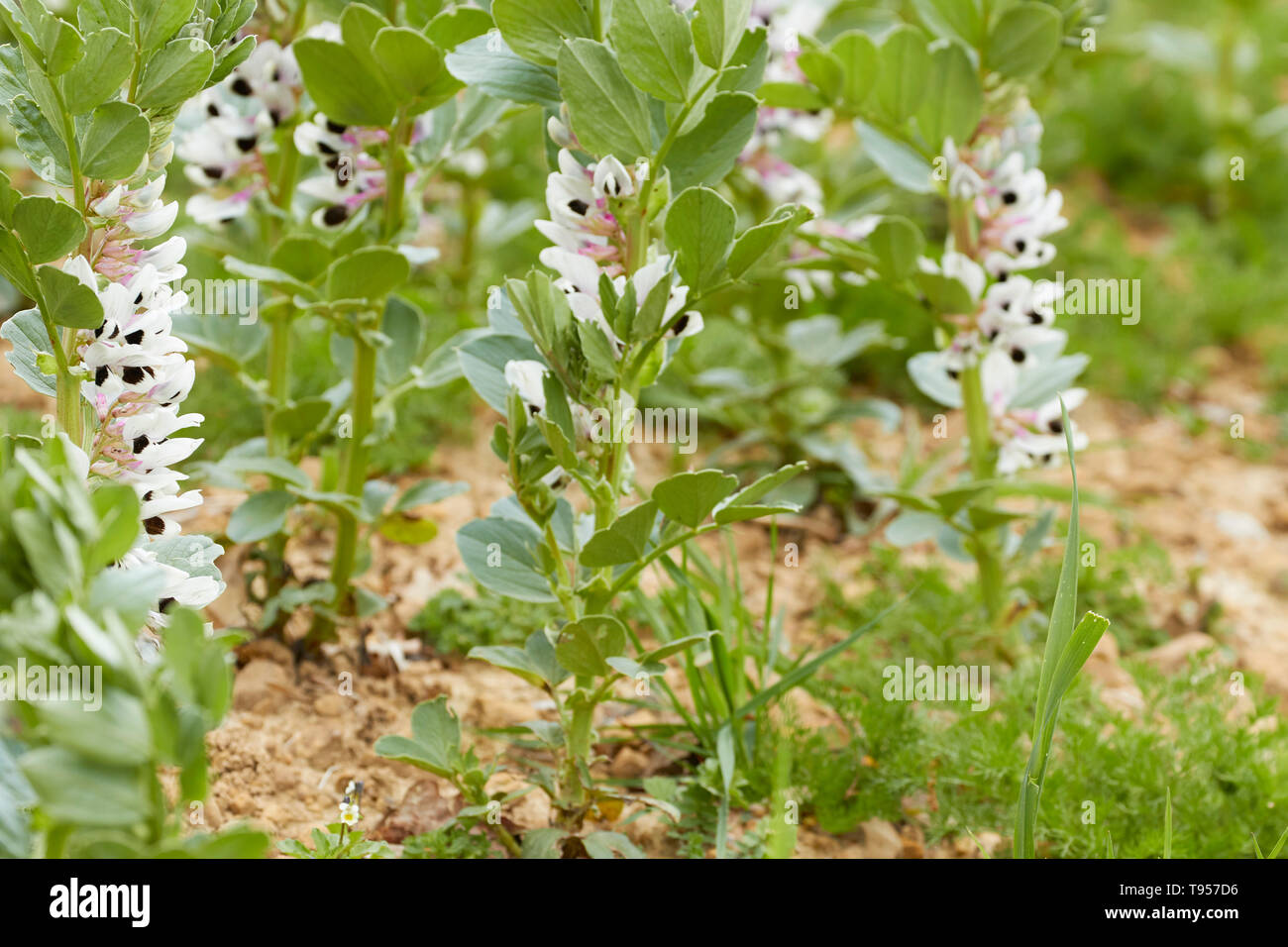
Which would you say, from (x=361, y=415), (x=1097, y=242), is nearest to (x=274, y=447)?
(x=361, y=415)

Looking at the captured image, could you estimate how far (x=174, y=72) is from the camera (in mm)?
1278

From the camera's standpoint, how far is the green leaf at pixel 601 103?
134cm

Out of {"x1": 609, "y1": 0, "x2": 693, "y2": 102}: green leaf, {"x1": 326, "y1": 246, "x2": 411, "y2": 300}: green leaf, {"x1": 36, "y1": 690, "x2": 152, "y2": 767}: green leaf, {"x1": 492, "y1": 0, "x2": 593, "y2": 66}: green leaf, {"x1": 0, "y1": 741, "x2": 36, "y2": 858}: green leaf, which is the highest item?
{"x1": 492, "y1": 0, "x2": 593, "y2": 66}: green leaf

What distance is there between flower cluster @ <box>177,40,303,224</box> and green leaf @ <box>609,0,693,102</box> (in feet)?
2.39

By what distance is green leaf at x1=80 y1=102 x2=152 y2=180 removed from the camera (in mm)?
1220

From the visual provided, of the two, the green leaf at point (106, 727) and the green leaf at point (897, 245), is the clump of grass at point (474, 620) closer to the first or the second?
the green leaf at point (897, 245)

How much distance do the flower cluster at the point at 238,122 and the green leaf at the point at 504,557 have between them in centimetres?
72

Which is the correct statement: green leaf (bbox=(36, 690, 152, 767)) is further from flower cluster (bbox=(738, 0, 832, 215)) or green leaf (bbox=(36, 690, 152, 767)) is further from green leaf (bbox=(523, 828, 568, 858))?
flower cluster (bbox=(738, 0, 832, 215))

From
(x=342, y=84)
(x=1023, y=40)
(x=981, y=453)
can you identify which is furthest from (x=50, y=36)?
(x=981, y=453)

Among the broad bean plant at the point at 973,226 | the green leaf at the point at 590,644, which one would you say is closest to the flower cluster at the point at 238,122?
the broad bean plant at the point at 973,226

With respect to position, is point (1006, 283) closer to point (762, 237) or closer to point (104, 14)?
point (762, 237)

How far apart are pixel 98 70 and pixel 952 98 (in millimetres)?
1269

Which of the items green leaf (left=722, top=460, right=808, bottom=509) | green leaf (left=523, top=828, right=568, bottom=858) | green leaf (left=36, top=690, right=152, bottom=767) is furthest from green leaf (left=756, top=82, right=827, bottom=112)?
green leaf (left=36, top=690, right=152, bottom=767)

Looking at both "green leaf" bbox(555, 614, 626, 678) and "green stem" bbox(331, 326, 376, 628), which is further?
"green stem" bbox(331, 326, 376, 628)
